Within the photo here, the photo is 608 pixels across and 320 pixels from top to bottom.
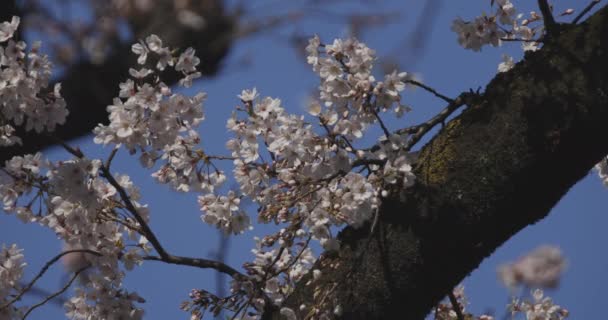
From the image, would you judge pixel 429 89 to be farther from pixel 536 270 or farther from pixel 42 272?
pixel 536 270

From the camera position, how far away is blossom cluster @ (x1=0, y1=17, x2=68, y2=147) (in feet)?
8.83

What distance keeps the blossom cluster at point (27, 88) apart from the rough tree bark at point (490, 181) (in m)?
1.21

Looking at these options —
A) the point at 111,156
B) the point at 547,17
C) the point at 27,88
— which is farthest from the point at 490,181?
the point at 27,88

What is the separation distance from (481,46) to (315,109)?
3.29 feet

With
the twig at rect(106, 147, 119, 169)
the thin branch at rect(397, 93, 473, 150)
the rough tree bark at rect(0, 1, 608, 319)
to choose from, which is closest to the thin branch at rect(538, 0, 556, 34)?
the rough tree bark at rect(0, 1, 608, 319)

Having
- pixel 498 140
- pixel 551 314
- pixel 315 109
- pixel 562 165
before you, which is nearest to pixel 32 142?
pixel 315 109

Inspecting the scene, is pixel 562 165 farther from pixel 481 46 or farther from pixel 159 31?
pixel 159 31

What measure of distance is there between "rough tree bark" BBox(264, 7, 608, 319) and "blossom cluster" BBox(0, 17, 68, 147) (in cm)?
121

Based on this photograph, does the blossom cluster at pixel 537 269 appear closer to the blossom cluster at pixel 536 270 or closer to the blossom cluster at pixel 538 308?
the blossom cluster at pixel 536 270

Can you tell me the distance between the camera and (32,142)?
10.5ft

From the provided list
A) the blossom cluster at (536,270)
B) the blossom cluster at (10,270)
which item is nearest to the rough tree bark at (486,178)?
the blossom cluster at (10,270)

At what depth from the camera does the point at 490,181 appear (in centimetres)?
234

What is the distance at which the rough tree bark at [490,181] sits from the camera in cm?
231

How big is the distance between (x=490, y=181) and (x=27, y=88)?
1.72m
